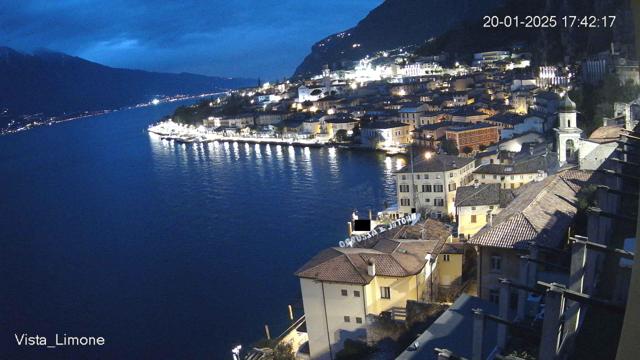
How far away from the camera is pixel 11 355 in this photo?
34.8 ft

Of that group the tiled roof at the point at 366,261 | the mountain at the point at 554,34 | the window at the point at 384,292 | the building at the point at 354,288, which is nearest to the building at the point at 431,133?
the mountain at the point at 554,34

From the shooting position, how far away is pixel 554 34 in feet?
89.5

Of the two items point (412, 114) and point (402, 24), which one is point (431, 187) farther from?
point (402, 24)

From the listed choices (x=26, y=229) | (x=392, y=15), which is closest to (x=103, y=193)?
(x=26, y=229)

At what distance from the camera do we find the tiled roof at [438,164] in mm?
13125

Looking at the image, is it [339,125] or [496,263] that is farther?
[339,125]

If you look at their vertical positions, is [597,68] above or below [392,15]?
below

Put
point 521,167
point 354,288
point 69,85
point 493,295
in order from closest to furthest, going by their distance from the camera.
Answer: point 493,295 < point 354,288 < point 521,167 < point 69,85

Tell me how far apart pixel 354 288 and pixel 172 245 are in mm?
9464

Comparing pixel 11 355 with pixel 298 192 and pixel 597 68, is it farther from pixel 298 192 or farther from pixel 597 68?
pixel 597 68

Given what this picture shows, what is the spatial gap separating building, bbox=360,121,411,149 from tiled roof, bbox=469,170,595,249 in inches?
755

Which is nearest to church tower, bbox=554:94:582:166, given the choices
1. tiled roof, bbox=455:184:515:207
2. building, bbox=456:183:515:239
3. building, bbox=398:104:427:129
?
tiled roof, bbox=455:184:515:207

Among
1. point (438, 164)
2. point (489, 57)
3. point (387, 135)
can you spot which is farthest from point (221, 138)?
point (438, 164)

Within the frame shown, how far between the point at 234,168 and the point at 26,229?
31.1ft
